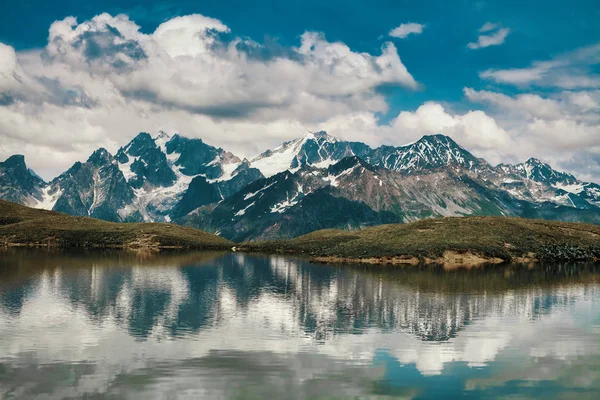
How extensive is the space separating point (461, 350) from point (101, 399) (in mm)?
36313

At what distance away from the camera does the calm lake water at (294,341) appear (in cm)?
4750

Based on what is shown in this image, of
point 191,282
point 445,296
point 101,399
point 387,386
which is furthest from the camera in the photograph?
point 191,282

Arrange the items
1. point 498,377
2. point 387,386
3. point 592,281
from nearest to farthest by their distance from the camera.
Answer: point 387,386 → point 498,377 → point 592,281

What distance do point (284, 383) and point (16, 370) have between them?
906 inches

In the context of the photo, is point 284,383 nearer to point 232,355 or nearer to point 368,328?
point 232,355

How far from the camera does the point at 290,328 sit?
74750 mm

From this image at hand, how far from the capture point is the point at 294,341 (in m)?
66.1

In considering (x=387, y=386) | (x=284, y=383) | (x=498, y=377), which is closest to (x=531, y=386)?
(x=498, y=377)

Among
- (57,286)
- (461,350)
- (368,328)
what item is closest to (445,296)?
(368,328)

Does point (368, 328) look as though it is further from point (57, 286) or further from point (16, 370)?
point (57, 286)

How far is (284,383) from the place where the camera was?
160ft

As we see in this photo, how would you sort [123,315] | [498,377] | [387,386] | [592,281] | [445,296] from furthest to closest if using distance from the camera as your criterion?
[592,281] → [445,296] → [123,315] → [498,377] → [387,386]

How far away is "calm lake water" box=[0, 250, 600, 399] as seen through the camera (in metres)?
47.5

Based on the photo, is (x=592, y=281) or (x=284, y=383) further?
(x=592, y=281)
